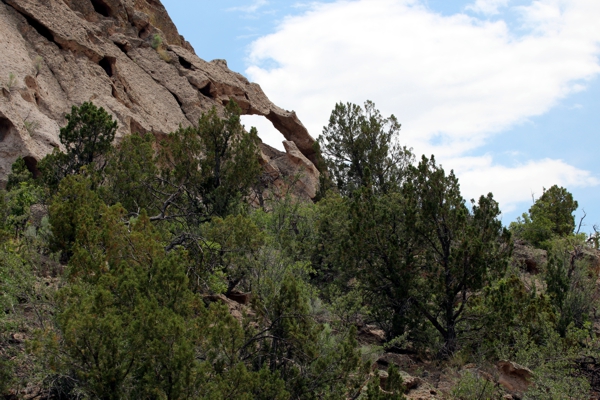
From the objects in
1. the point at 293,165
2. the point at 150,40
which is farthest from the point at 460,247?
the point at 150,40

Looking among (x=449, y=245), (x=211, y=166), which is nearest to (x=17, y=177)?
(x=211, y=166)

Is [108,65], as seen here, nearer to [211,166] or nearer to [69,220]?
[211,166]

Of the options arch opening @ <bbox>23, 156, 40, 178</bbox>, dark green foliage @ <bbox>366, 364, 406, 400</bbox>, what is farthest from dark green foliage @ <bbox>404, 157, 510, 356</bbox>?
arch opening @ <bbox>23, 156, 40, 178</bbox>

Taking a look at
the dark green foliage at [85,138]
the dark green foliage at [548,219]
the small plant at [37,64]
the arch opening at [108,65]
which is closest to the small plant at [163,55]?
the arch opening at [108,65]

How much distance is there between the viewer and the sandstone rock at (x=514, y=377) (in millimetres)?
11750

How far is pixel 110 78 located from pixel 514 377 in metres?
20.5

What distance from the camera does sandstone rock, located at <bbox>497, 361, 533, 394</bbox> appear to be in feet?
38.5

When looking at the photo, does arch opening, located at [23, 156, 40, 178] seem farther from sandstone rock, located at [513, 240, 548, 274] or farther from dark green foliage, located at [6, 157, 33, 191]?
sandstone rock, located at [513, 240, 548, 274]

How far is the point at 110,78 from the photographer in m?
26.4

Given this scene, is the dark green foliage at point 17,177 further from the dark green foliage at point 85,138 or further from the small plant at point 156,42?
the small plant at point 156,42

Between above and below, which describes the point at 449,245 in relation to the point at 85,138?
below

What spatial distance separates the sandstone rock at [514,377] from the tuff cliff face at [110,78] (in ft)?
47.4

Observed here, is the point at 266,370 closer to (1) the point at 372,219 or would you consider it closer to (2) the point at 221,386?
(2) the point at 221,386

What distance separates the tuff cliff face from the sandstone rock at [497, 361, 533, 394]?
14436 mm
